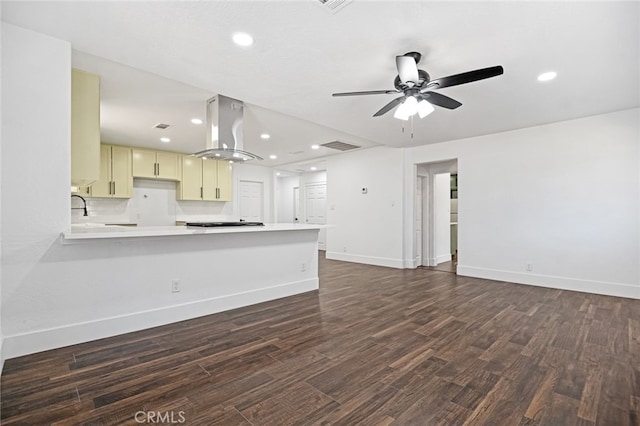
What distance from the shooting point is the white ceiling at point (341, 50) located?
6.97 ft

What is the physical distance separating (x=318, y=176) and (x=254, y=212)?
2.35 meters

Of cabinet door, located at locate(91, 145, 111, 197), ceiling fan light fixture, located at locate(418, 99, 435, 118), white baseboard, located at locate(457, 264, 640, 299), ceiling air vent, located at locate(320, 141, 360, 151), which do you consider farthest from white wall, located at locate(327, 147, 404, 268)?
cabinet door, located at locate(91, 145, 111, 197)

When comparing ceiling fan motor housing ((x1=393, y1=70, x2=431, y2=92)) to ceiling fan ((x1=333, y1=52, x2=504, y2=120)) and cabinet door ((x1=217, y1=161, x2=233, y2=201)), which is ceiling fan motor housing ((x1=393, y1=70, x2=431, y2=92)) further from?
cabinet door ((x1=217, y1=161, x2=233, y2=201))

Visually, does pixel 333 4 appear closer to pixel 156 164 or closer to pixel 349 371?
pixel 349 371

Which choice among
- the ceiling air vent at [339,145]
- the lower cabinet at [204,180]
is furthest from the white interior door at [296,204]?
the ceiling air vent at [339,145]

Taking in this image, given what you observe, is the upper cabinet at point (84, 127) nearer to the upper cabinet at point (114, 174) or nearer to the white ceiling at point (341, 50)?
the white ceiling at point (341, 50)

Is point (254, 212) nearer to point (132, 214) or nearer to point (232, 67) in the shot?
point (132, 214)

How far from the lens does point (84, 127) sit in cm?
284

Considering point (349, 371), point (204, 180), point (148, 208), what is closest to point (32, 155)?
point (349, 371)

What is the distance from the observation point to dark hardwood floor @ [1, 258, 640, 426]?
67.2 inches

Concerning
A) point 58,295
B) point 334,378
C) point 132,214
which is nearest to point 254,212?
point 132,214

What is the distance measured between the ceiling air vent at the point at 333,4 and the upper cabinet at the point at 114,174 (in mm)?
5738

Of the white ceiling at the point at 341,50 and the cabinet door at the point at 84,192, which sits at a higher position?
the white ceiling at the point at 341,50

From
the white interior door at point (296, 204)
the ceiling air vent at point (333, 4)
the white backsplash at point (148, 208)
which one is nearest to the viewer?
the ceiling air vent at point (333, 4)
